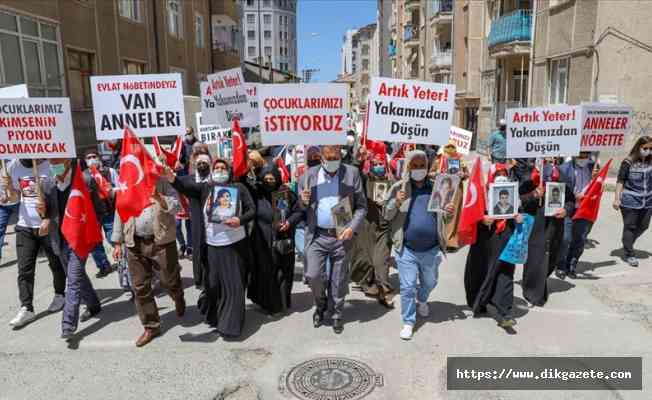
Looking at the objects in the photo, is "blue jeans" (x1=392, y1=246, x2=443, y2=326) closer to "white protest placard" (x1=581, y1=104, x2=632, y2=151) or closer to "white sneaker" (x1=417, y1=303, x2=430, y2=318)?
"white sneaker" (x1=417, y1=303, x2=430, y2=318)

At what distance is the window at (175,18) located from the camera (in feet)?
75.6

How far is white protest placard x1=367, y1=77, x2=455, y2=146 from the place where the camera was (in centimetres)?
559

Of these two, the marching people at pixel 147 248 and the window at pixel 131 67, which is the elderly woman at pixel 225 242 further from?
the window at pixel 131 67

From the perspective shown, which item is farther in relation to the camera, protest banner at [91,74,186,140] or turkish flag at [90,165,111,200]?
turkish flag at [90,165,111,200]

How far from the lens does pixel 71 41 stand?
15094mm

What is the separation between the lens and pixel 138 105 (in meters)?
5.51

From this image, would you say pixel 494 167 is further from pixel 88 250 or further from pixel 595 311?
pixel 88 250

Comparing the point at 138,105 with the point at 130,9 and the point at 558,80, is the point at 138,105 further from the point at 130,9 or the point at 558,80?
the point at 558,80

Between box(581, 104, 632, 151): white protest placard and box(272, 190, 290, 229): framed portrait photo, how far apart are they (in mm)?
3920

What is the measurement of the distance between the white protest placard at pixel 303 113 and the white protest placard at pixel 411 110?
41 cm

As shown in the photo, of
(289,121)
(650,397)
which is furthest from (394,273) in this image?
(650,397)

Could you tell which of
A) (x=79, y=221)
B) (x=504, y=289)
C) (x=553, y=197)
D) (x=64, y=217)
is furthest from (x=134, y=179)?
(x=553, y=197)

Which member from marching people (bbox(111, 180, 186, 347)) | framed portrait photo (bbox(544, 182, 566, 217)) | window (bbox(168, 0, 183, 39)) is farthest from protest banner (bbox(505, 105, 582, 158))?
window (bbox(168, 0, 183, 39))

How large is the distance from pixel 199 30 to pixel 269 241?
25.0 meters
